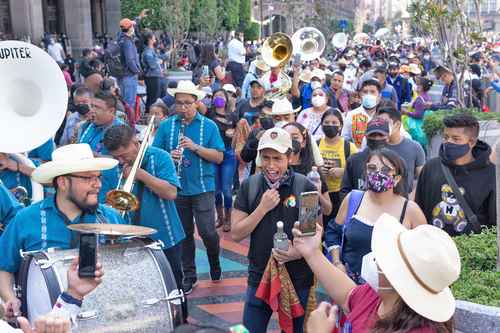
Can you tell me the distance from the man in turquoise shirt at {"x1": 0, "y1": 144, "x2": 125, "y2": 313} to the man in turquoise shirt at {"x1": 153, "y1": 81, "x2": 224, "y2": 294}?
8.38ft

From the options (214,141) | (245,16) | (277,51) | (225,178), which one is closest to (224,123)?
(225,178)

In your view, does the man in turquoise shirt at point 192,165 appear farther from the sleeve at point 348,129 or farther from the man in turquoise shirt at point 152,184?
the sleeve at point 348,129

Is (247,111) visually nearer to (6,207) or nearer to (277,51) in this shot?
(277,51)

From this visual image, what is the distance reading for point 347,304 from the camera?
11.4 feet

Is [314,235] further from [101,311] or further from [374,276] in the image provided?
[101,311]

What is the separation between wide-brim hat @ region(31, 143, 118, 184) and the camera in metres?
4.18

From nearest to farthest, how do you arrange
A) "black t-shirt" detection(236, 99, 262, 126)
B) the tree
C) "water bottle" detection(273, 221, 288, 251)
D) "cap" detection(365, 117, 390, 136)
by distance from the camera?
1. "water bottle" detection(273, 221, 288, 251)
2. "cap" detection(365, 117, 390, 136)
3. "black t-shirt" detection(236, 99, 262, 126)
4. the tree

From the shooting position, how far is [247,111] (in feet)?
31.3

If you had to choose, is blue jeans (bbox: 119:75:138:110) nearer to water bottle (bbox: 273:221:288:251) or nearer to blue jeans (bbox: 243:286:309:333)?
blue jeans (bbox: 243:286:309:333)

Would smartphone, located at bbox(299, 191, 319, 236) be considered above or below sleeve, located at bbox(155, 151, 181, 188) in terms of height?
above

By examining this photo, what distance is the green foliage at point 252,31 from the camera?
5089 centimetres

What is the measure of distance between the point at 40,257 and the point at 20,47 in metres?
2.19

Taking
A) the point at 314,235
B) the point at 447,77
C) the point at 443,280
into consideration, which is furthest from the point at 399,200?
the point at 447,77

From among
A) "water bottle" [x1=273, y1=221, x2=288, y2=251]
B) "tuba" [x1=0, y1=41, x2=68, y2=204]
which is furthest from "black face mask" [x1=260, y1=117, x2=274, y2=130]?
"water bottle" [x1=273, y1=221, x2=288, y2=251]
